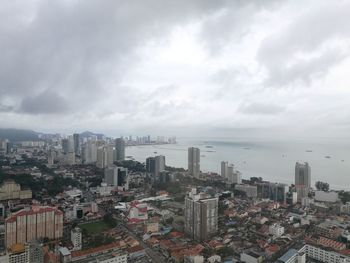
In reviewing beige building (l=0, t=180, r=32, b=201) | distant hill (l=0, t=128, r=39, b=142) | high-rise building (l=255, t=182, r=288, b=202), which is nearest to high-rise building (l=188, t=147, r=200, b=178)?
high-rise building (l=255, t=182, r=288, b=202)

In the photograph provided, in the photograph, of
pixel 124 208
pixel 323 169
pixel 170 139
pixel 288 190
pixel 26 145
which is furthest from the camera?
pixel 170 139

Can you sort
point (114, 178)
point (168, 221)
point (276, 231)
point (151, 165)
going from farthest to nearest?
point (151, 165)
point (114, 178)
point (168, 221)
point (276, 231)

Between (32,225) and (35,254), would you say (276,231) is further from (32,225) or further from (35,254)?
(32,225)

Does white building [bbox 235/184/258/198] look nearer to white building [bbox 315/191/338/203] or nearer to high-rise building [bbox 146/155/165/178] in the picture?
white building [bbox 315/191/338/203]

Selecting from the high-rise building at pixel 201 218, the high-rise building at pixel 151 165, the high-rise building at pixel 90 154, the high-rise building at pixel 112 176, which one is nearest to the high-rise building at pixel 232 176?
the high-rise building at pixel 151 165

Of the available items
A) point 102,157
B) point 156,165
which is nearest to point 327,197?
point 156,165

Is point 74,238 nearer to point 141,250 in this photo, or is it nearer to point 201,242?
point 141,250

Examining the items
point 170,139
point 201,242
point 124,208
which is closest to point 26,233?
point 124,208

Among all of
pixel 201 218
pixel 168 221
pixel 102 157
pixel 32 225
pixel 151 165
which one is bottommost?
pixel 168 221
